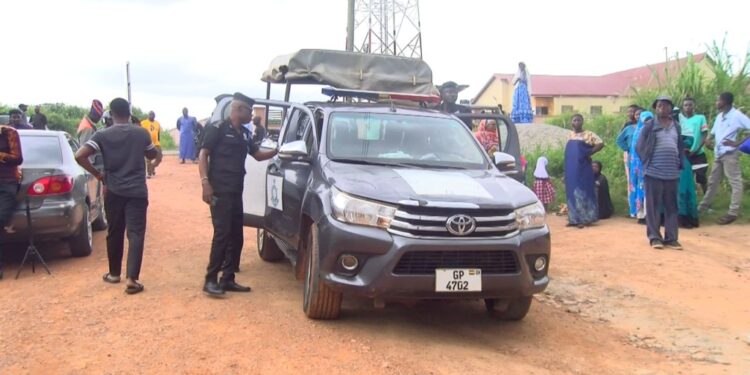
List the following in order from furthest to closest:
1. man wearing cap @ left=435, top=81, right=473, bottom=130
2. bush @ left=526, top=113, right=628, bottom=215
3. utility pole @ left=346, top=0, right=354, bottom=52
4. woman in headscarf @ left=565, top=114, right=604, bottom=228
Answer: utility pole @ left=346, top=0, right=354, bottom=52 < bush @ left=526, top=113, right=628, bottom=215 < woman in headscarf @ left=565, top=114, right=604, bottom=228 < man wearing cap @ left=435, top=81, right=473, bottom=130

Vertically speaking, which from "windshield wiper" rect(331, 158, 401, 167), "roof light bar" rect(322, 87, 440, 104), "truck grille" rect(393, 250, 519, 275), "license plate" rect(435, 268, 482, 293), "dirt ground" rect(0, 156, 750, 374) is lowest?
"dirt ground" rect(0, 156, 750, 374)

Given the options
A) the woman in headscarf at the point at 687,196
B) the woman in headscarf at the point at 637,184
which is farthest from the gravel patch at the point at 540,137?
the woman in headscarf at the point at 687,196

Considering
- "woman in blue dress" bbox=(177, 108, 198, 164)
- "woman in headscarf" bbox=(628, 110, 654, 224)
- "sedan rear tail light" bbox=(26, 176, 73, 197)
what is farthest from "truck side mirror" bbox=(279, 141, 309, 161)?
"woman in blue dress" bbox=(177, 108, 198, 164)

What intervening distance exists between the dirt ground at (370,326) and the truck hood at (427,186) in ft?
3.31

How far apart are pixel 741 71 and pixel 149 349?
1177 centimetres

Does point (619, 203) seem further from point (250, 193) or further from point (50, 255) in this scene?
point (50, 255)

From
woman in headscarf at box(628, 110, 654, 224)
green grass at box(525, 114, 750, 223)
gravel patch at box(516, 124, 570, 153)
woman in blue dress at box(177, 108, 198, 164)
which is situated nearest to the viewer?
woman in headscarf at box(628, 110, 654, 224)

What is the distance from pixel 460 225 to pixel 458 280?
377 mm

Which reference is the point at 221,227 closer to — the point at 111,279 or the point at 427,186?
the point at 111,279

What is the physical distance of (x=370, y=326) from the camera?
497 cm

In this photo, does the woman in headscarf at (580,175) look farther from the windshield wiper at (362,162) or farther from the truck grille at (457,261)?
the truck grille at (457,261)

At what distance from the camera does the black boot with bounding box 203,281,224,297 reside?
228 inches

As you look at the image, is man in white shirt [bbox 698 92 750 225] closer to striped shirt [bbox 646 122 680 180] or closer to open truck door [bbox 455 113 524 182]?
striped shirt [bbox 646 122 680 180]

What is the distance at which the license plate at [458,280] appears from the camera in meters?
4.49
